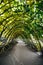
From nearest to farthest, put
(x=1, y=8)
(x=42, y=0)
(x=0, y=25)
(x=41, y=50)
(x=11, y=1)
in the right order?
(x=42, y=0), (x=11, y=1), (x=1, y=8), (x=0, y=25), (x=41, y=50)

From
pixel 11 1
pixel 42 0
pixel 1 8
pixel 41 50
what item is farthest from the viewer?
pixel 41 50

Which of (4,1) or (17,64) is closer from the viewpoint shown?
(4,1)

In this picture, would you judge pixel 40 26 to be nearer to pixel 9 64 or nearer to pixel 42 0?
pixel 9 64

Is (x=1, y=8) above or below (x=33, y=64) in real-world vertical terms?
above

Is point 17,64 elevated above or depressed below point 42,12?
below

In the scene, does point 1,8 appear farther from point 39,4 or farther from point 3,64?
point 3,64

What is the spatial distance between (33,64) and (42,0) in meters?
7.67

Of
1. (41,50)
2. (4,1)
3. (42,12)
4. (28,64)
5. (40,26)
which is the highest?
(4,1)

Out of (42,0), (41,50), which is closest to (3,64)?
(42,0)

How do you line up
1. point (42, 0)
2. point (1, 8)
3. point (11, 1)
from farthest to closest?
1. point (1, 8)
2. point (11, 1)
3. point (42, 0)

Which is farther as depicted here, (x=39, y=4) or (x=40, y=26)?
(x=40, y=26)

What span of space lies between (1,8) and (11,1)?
1.59m

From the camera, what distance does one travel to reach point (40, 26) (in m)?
15.2

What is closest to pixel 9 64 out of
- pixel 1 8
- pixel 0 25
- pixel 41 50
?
pixel 0 25
